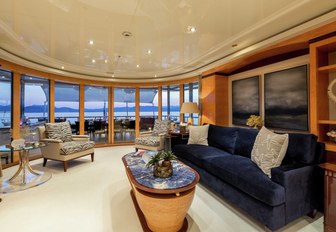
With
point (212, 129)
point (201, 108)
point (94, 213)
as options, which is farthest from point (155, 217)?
point (201, 108)

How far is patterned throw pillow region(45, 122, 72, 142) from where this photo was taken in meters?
4.13

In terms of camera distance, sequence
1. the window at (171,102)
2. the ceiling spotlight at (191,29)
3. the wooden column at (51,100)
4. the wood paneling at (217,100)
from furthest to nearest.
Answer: the window at (171,102), the wooden column at (51,100), the wood paneling at (217,100), the ceiling spotlight at (191,29)

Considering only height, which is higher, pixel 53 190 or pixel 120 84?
pixel 120 84

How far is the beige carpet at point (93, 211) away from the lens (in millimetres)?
1974

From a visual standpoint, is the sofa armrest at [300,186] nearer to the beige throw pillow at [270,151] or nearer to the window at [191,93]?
the beige throw pillow at [270,151]

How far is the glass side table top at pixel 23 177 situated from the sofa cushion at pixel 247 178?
10.3ft

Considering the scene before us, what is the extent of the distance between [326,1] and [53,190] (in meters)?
4.70

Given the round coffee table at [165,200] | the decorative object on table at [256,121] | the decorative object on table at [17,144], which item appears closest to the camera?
the round coffee table at [165,200]

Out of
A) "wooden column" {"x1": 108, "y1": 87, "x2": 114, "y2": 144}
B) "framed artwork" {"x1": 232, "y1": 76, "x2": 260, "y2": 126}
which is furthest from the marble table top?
"wooden column" {"x1": 108, "y1": 87, "x2": 114, "y2": 144}

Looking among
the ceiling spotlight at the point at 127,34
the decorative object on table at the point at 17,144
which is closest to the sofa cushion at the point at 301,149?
the ceiling spotlight at the point at 127,34

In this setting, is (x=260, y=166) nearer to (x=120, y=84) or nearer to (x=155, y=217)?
(x=155, y=217)

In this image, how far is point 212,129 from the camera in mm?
3895

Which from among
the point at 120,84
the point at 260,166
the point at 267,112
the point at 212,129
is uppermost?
the point at 120,84

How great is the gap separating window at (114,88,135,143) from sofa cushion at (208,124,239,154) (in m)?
3.98
